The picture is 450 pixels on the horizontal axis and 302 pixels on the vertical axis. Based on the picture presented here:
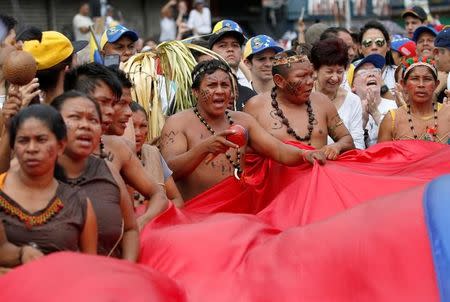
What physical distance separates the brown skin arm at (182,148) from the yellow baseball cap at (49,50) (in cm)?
101

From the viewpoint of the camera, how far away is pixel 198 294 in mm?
5668

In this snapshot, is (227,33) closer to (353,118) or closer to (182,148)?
(353,118)

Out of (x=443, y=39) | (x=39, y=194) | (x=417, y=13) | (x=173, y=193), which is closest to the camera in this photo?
(x=39, y=194)

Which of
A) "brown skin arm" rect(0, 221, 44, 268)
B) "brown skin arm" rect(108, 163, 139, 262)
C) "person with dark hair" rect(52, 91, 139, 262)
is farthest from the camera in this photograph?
"brown skin arm" rect(108, 163, 139, 262)

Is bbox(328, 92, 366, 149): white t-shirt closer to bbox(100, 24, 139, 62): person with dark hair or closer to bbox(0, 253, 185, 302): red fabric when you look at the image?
bbox(100, 24, 139, 62): person with dark hair

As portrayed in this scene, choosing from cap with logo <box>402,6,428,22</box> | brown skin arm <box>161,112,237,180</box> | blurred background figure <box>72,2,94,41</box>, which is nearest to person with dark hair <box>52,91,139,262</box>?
brown skin arm <box>161,112,237,180</box>

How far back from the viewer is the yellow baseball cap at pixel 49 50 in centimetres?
688

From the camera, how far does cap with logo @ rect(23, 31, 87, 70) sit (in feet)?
22.6

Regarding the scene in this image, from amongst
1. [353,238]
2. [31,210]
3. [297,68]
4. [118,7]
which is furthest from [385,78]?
[118,7]

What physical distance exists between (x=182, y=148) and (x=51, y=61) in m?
1.21

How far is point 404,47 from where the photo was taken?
11.8m

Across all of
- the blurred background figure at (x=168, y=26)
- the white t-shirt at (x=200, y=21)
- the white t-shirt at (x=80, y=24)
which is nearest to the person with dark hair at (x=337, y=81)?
the white t-shirt at (x=80, y=24)

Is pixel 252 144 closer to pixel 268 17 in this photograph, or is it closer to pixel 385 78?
pixel 385 78

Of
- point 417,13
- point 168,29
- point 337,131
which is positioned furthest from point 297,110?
point 168,29
